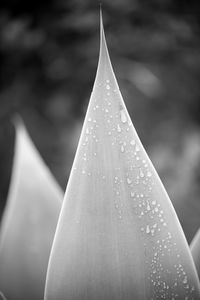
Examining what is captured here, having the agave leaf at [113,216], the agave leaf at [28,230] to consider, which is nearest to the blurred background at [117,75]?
the agave leaf at [28,230]

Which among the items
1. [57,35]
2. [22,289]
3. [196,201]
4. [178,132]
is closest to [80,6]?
[57,35]

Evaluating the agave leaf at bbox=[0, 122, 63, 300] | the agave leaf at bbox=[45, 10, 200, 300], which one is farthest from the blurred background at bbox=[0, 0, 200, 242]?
the agave leaf at bbox=[45, 10, 200, 300]

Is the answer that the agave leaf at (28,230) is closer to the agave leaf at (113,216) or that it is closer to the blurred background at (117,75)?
the agave leaf at (113,216)

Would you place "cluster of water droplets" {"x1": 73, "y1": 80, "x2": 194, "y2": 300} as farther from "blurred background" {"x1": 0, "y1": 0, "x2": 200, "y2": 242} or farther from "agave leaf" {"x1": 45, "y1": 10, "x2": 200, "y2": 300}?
"blurred background" {"x1": 0, "y1": 0, "x2": 200, "y2": 242}

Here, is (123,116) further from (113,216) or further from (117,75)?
(117,75)

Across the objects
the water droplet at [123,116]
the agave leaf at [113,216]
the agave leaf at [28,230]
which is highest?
the water droplet at [123,116]

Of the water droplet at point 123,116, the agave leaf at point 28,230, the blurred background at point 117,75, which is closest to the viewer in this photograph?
the water droplet at point 123,116
